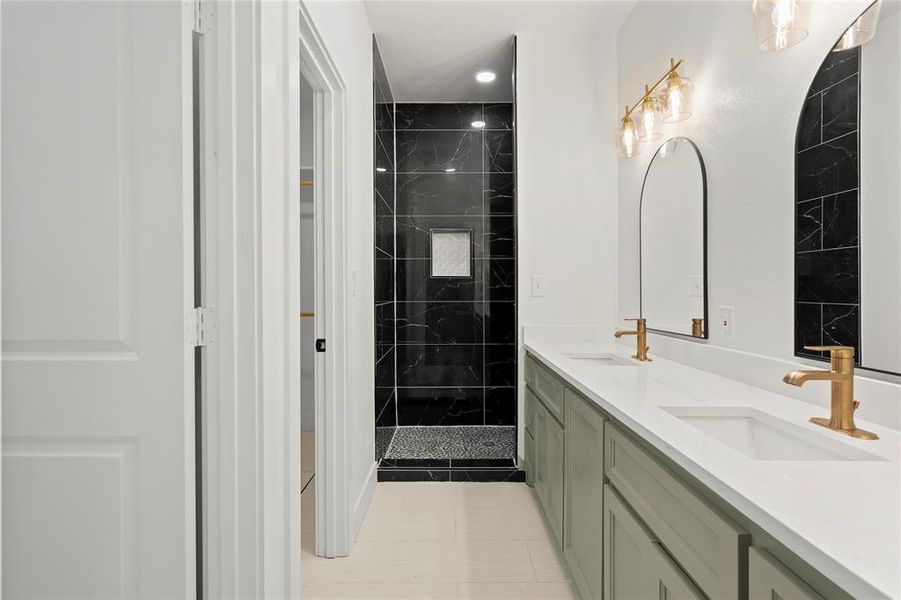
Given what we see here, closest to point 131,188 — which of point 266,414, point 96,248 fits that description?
point 96,248

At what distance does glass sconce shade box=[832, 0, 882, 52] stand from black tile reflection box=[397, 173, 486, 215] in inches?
113

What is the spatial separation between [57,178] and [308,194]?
2.89 metres

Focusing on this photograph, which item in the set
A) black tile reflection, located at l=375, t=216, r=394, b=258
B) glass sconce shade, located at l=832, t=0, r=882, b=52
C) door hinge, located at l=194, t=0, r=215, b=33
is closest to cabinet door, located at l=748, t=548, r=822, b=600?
glass sconce shade, located at l=832, t=0, r=882, b=52

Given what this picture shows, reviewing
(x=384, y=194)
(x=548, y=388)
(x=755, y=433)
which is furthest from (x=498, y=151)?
(x=755, y=433)

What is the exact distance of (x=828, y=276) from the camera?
4.44 ft

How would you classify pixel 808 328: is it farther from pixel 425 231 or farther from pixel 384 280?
pixel 425 231

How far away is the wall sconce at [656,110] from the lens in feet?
6.95

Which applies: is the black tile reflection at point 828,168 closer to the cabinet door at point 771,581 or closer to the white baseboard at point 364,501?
the cabinet door at point 771,581

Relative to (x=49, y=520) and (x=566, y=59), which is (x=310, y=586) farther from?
(x=566, y=59)

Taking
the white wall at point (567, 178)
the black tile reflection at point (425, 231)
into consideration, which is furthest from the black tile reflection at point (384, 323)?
the white wall at point (567, 178)

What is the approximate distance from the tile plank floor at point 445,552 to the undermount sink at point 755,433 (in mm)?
970

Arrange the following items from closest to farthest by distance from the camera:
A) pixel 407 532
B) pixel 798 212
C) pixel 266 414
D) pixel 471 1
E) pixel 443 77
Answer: pixel 266 414 → pixel 798 212 → pixel 407 532 → pixel 471 1 → pixel 443 77

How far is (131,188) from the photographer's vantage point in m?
1.11

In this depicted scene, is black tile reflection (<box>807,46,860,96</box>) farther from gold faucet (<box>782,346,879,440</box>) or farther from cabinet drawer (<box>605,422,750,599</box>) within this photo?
cabinet drawer (<box>605,422,750,599</box>)
